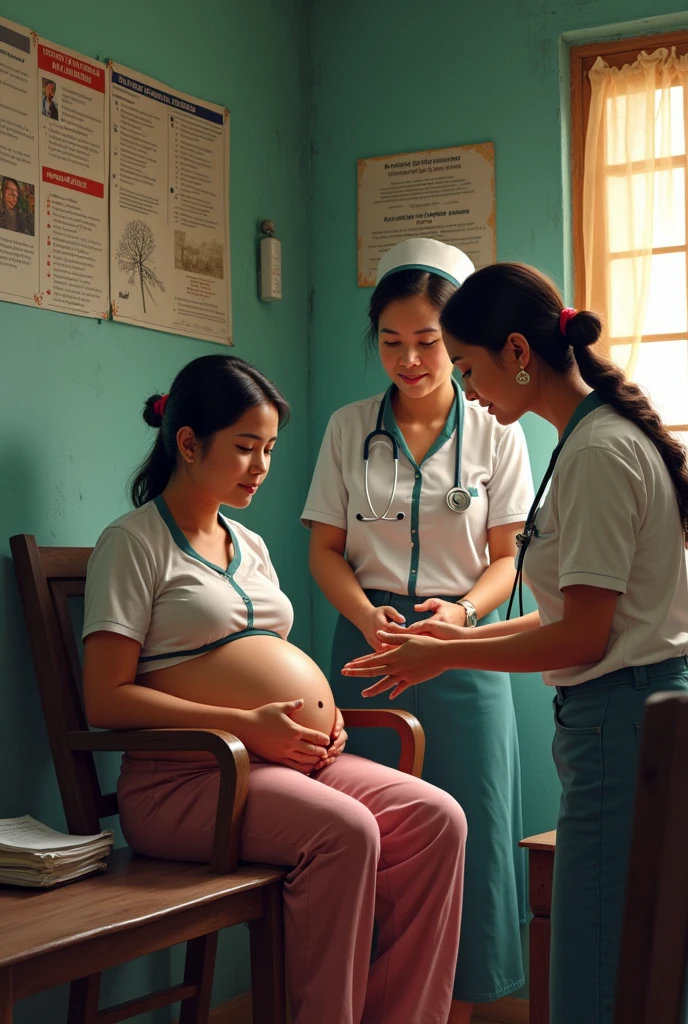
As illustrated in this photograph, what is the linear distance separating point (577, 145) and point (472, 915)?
6.86ft

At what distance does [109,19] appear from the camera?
2.64 m

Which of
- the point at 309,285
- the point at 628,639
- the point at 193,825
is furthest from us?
the point at 309,285

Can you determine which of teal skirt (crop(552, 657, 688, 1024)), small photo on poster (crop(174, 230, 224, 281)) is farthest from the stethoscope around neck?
teal skirt (crop(552, 657, 688, 1024))

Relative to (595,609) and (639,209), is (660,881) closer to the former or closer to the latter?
(595,609)

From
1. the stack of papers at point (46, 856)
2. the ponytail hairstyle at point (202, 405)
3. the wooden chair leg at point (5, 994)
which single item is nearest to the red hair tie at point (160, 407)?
the ponytail hairstyle at point (202, 405)

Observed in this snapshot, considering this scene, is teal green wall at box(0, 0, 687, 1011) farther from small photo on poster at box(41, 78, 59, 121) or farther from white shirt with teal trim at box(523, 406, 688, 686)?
white shirt with teal trim at box(523, 406, 688, 686)

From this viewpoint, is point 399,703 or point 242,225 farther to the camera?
point 242,225

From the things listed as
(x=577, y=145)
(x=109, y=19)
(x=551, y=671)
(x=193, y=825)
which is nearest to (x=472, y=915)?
(x=193, y=825)

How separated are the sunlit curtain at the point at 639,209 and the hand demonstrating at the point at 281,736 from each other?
1.42 metres

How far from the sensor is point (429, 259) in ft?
8.84

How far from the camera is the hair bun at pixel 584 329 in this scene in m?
1.68

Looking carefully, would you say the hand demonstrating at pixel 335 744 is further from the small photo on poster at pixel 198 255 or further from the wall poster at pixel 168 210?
the small photo on poster at pixel 198 255

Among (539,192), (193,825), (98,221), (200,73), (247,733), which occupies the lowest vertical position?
(193,825)

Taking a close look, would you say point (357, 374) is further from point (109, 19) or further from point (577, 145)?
point (109, 19)
